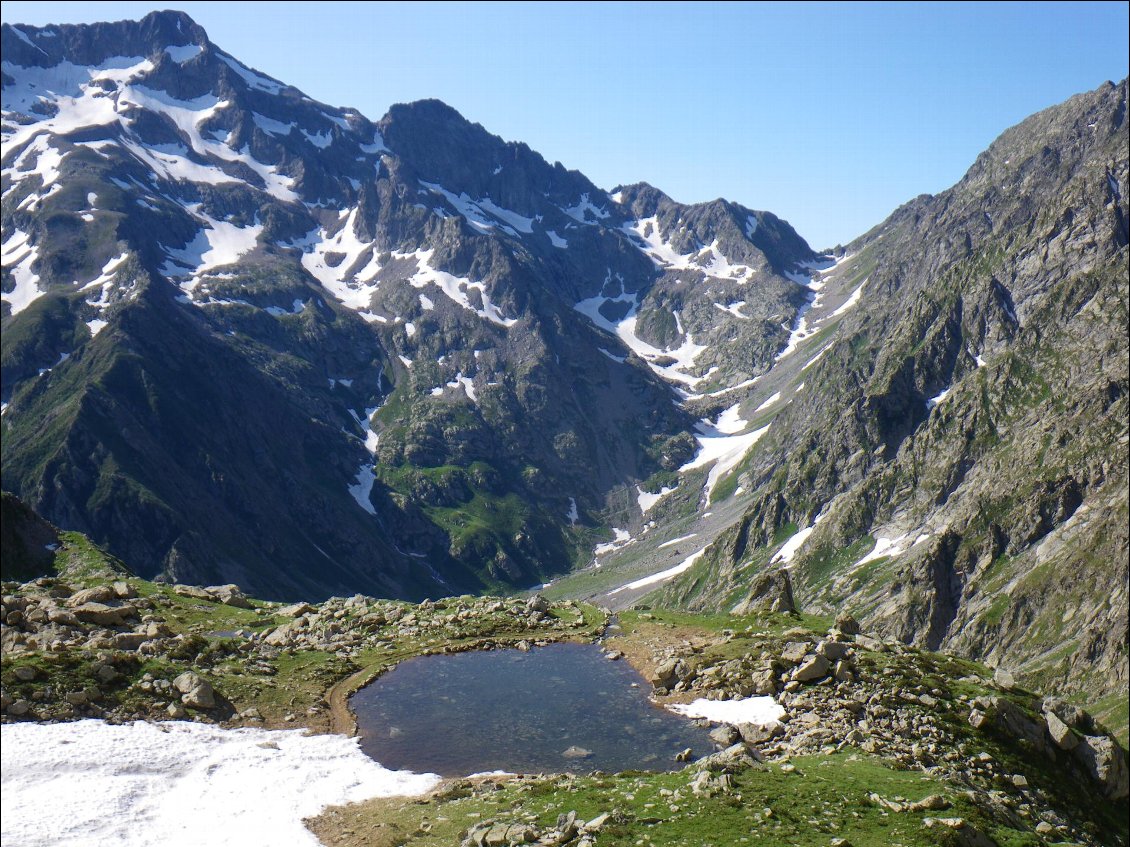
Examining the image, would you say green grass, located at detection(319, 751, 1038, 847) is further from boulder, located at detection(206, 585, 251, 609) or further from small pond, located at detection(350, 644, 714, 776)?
boulder, located at detection(206, 585, 251, 609)

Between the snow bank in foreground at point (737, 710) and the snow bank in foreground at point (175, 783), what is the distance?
13.3m

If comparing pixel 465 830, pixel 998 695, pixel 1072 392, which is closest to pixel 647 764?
pixel 465 830

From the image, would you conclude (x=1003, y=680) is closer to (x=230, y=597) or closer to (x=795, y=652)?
(x=795, y=652)

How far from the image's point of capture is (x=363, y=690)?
150 feet

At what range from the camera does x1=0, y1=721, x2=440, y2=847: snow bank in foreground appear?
100ft

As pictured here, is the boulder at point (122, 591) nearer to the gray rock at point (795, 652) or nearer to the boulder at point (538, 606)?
the boulder at point (538, 606)

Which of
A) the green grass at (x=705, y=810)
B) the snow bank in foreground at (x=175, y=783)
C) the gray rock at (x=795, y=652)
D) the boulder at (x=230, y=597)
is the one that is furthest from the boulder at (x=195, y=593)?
the gray rock at (x=795, y=652)

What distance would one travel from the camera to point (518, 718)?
41938mm

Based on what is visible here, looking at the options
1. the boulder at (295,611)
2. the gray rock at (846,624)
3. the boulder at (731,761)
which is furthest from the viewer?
the boulder at (295,611)

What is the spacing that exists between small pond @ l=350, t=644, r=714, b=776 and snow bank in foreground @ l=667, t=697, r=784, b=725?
1006 millimetres

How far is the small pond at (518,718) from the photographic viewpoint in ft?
121

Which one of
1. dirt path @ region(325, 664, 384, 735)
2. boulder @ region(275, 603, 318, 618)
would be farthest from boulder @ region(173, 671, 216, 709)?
boulder @ region(275, 603, 318, 618)

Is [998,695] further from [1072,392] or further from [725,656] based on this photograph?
[1072,392]

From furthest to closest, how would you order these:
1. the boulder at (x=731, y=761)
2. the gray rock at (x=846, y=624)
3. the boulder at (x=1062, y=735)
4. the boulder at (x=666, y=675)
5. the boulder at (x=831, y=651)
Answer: the gray rock at (x=846, y=624), the boulder at (x=666, y=675), the boulder at (x=831, y=651), the boulder at (x=1062, y=735), the boulder at (x=731, y=761)
